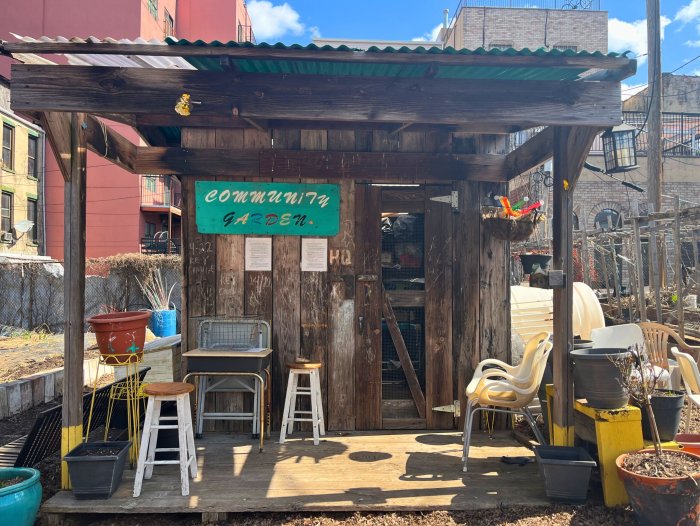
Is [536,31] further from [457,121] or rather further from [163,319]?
[457,121]

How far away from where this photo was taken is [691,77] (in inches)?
814

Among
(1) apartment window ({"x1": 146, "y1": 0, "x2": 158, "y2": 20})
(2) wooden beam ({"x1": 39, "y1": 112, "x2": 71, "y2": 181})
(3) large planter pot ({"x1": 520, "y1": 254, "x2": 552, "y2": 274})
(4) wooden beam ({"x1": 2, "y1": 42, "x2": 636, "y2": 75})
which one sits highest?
(1) apartment window ({"x1": 146, "y1": 0, "x2": 158, "y2": 20})

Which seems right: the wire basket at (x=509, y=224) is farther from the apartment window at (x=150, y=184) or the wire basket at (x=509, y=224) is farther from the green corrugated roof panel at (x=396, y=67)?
the apartment window at (x=150, y=184)

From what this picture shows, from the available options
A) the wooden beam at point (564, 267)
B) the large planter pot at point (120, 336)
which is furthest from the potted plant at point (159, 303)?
the wooden beam at point (564, 267)

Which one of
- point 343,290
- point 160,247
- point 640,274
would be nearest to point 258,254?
point 343,290

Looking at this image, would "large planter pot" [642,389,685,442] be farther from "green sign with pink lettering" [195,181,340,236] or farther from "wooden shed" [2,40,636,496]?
"green sign with pink lettering" [195,181,340,236]

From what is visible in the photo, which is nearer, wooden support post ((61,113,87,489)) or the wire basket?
wooden support post ((61,113,87,489))

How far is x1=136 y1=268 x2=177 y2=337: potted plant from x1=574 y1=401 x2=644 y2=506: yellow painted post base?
433 inches

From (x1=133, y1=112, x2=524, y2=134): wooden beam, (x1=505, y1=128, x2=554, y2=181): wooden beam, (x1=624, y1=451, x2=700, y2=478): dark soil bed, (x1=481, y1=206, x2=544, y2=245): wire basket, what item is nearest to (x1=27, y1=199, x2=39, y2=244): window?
(x1=133, y1=112, x2=524, y2=134): wooden beam

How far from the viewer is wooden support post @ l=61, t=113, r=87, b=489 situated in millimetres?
3520

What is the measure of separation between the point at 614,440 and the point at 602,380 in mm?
391

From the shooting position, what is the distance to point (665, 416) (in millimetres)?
3561

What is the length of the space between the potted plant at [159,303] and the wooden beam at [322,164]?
8.46 meters

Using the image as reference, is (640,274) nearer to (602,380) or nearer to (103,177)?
(602,380)
